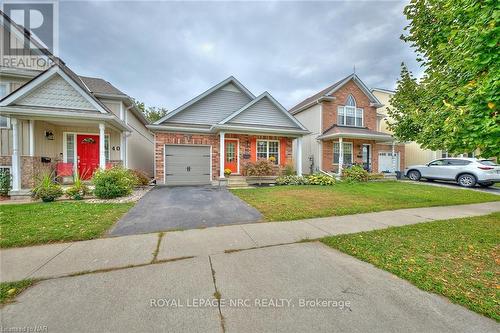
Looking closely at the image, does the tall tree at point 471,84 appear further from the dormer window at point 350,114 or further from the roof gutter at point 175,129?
the dormer window at point 350,114

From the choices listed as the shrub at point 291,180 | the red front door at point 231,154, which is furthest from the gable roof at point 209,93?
the shrub at point 291,180

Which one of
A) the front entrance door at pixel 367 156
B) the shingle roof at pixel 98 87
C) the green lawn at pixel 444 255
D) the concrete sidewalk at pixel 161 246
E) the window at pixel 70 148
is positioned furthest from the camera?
the front entrance door at pixel 367 156

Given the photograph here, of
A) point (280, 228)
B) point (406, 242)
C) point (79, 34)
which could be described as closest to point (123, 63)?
point (79, 34)

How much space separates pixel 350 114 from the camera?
53.1ft

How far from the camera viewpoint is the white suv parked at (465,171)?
1116 cm

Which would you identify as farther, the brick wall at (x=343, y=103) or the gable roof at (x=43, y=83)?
the brick wall at (x=343, y=103)

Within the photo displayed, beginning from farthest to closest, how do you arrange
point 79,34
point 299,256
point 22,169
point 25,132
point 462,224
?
1. point 79,34
2. point 25,132
3. point 22,169
4. point 462,224
5. point 299,256

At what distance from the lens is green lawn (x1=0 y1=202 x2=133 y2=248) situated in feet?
12.5

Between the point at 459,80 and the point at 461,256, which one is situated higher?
the point at 459,80

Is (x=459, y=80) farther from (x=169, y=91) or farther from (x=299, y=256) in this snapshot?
(x=169, y=91)

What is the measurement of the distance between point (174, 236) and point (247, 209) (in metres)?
2.62

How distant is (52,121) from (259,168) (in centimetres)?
1012

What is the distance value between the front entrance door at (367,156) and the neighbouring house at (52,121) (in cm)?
1674

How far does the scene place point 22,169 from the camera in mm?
8055
